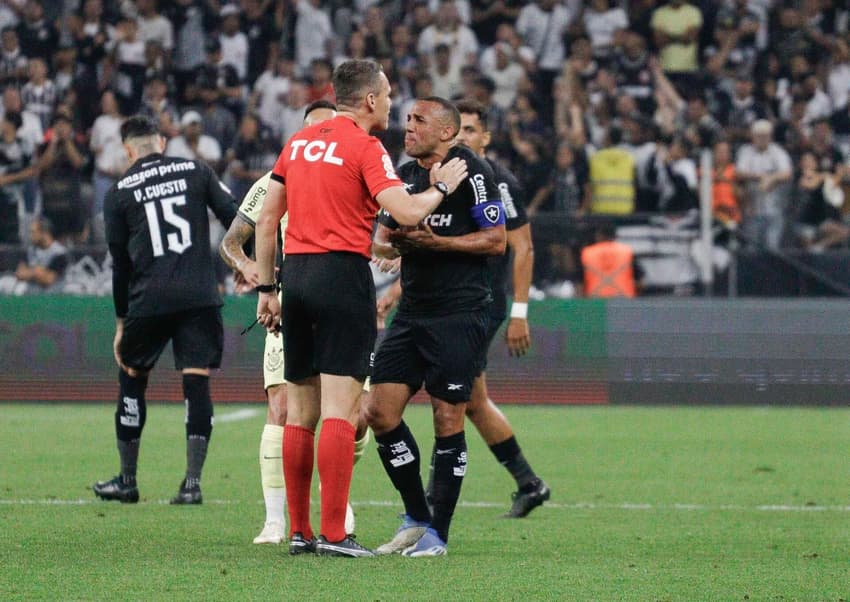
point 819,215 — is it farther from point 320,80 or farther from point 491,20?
point 491,20

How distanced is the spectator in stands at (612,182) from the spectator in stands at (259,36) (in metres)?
5.58

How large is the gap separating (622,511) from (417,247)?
102 inches

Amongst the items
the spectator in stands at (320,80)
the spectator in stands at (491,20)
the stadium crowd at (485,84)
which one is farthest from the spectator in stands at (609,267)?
the spectator in stands at (491,20)

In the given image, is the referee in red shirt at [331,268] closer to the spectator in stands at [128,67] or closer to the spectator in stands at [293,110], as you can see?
the spectator in stands at [293,110]

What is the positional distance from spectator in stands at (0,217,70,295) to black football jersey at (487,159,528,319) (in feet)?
26.5

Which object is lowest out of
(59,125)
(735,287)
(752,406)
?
(752,406)

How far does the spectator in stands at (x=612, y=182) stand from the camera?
55.4ft

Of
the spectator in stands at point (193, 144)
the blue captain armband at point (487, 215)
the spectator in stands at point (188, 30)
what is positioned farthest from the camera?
the spectator in stands at point (188, 30)

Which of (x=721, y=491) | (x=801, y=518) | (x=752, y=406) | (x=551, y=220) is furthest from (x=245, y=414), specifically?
(x=801, y=518)

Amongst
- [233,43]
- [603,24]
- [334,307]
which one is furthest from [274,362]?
[603,24]

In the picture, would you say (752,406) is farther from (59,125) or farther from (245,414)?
(59,125)

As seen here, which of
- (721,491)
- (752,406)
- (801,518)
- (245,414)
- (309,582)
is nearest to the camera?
(309,582)

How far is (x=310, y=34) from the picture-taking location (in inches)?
850

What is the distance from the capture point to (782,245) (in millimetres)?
16266
